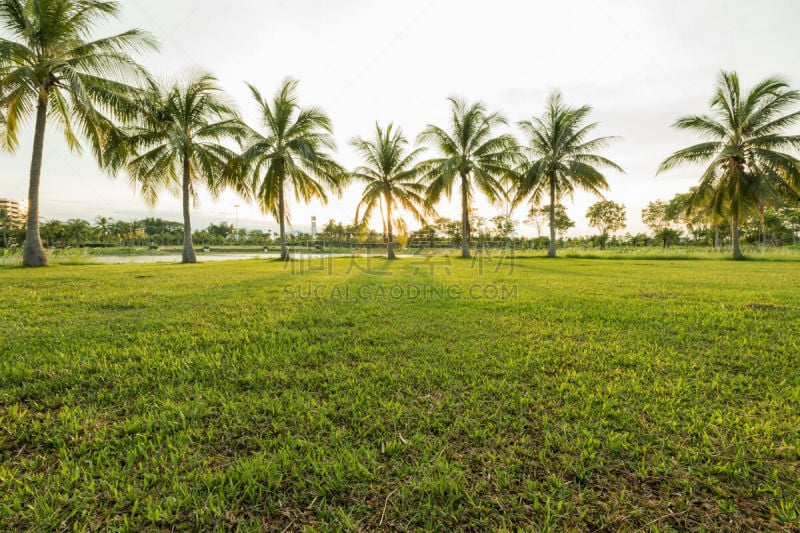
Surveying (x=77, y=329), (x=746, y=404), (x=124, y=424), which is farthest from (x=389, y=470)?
(x=77, y=329)

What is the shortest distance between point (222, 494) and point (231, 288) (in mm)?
5780

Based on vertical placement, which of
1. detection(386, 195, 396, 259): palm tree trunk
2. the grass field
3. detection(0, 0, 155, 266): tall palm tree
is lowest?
the grass field

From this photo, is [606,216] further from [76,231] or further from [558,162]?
[76,231]

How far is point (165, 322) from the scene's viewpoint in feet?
12.0

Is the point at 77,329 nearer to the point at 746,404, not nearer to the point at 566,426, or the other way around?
the point at 566,426

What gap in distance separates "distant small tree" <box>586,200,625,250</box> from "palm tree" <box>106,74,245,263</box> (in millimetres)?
52507

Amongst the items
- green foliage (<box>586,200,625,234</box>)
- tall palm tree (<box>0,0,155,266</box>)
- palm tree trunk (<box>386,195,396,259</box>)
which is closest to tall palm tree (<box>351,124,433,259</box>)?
palm tree trunk (<box>386,195,396,259</box>)

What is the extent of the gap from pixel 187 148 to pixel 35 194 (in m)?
5.47

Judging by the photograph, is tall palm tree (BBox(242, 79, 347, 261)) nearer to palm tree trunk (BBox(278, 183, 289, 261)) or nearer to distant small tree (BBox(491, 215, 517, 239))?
palm tree trunk (BBox(278, 183, 289, 261))

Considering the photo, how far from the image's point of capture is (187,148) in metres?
14.0

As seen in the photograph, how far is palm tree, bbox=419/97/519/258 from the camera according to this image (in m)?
17.3

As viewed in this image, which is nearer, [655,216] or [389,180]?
[389,180]

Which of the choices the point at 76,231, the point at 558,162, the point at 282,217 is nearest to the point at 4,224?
the point at 76,231

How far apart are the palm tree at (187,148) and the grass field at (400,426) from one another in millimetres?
13019
